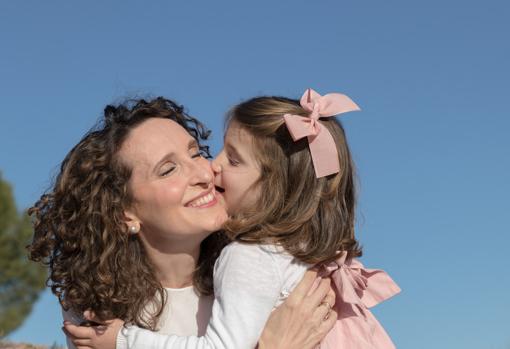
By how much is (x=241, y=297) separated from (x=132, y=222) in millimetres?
1044

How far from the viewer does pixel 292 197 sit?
4.12 meters

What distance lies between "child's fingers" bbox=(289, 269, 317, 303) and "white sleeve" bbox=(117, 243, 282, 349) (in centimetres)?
15

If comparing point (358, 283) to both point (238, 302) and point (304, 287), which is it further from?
point (238, 302)

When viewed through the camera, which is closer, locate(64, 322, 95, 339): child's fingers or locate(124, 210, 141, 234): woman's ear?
locate(64, 322, 95, 339): child's fingers

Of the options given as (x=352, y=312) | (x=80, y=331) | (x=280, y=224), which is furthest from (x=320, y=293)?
(x=80, y=331)

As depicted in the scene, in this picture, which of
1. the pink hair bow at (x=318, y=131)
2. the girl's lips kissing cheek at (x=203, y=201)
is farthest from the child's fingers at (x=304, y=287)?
the girl's lips kissing cheek at (x=203, y=201)

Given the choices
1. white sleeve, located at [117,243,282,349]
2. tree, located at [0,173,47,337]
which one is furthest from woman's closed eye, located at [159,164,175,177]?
tree, located at [0,173,47,337]

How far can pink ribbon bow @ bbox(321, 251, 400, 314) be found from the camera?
166 inches

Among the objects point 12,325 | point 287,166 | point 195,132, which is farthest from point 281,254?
point 12,325

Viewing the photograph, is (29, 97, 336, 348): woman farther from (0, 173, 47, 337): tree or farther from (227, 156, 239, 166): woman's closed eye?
(0, 173, 47, 337): tree

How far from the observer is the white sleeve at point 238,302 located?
3.72 metres

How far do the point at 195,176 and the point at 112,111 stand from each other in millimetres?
1003

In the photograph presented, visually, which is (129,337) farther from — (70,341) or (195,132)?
(195,132)

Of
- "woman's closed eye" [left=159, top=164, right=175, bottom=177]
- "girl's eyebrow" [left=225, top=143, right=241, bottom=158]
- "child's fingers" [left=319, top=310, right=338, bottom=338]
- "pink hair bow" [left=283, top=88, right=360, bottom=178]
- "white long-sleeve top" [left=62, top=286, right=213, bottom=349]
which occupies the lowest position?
"white long-sleeve top" [left=62, top=286, right=213, bottom=349]
